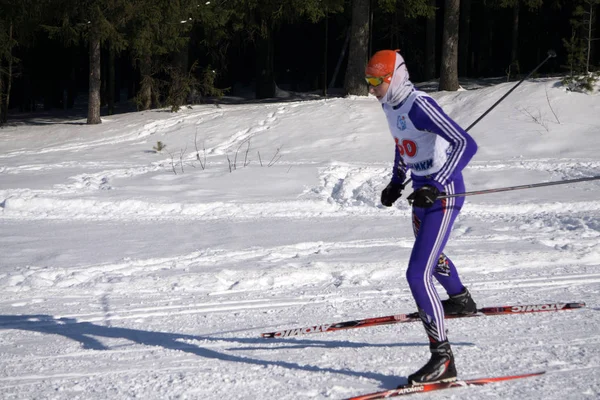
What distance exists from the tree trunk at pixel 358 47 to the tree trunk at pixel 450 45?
2.23 metres

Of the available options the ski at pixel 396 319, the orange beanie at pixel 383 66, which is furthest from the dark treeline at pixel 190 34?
the orange beanie at pixel 383 66

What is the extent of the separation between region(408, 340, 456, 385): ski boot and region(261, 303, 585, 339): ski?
3.00 ft

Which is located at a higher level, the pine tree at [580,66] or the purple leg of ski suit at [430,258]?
the pine tree at [580,66]

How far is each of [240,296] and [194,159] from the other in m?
8.33

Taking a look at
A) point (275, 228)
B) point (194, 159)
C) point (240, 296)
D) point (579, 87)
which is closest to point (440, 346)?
point (240, 296)

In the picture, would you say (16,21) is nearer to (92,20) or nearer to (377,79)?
(92,20)

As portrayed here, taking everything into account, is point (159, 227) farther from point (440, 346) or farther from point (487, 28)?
point (487, 28)

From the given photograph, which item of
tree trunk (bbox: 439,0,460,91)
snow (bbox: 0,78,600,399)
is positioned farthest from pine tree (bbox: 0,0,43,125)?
tree trunk (bbox: 439,0,460,91)

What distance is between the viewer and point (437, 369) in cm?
388

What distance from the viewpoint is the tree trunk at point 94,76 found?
1746 cm

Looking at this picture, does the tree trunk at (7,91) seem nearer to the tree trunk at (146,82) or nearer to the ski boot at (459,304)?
the tree trunk at (146,82)

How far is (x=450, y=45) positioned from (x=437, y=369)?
1564cm

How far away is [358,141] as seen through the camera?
14.5 metres

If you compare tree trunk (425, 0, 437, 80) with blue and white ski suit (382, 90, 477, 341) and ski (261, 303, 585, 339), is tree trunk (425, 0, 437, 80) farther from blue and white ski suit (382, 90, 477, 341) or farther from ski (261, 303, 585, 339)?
blue and white ski suit (382, 90, 477, 341)
